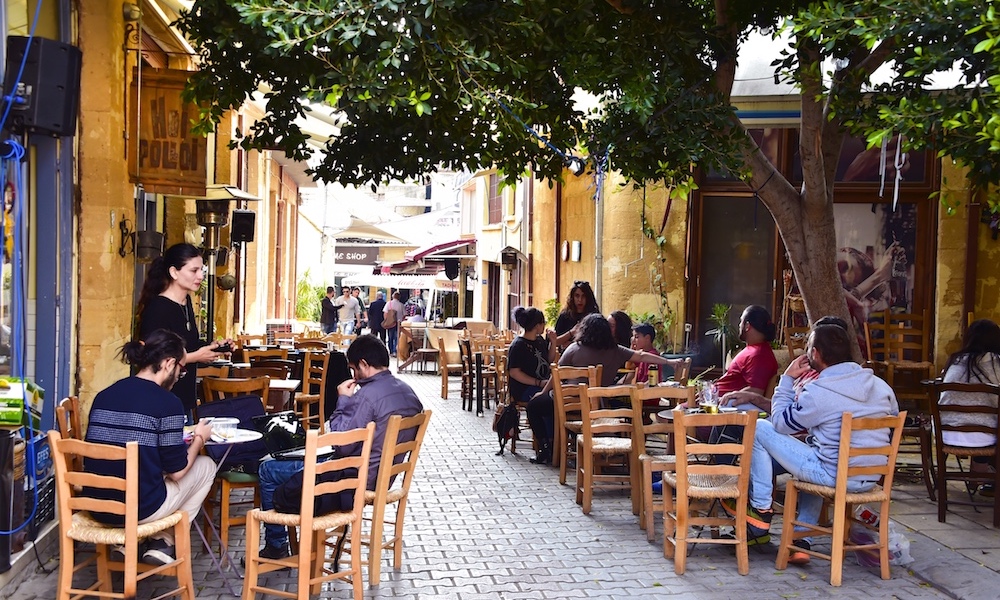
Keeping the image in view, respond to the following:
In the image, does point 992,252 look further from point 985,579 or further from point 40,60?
point 40,60

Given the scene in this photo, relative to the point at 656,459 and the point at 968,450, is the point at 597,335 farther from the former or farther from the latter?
the point at 968,450

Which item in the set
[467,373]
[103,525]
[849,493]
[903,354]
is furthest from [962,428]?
[467,373]

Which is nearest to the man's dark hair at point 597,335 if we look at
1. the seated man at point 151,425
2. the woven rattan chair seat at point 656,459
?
the woven rattan chair seat at point 656,459

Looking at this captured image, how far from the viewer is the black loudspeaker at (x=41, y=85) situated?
5785 millimetres

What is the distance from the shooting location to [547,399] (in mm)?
9383

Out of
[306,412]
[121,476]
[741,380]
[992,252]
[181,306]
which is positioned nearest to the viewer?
[121,476]

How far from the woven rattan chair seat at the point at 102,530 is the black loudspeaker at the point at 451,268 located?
2436 cm

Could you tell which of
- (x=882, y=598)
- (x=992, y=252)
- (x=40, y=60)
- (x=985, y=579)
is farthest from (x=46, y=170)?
(x=992, y=252)

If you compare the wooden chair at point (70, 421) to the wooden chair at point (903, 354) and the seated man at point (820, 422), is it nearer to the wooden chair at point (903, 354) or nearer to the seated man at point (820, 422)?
the seated man at point (820, 422)

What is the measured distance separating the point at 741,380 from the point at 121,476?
189 inches

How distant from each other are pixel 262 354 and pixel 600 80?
4.56 metres

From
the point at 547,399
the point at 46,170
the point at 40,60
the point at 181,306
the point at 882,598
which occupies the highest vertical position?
the point at 40,60

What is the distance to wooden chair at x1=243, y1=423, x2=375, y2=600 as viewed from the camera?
4973 mm

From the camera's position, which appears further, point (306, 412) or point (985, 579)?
point (306, 412)
